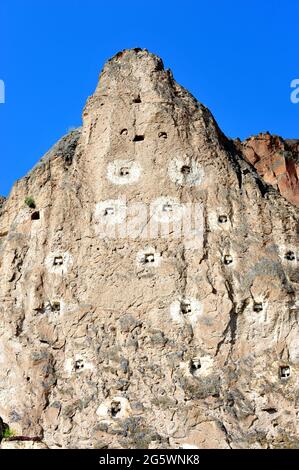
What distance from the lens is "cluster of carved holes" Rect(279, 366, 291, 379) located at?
31.2 meters

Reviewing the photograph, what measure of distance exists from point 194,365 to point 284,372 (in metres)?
3.51

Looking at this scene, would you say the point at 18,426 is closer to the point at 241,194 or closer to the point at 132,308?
the point at 132,308

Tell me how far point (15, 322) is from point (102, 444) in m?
6.96

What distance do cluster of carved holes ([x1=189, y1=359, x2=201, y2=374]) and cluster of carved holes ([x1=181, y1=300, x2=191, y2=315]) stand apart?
2137 millimetres

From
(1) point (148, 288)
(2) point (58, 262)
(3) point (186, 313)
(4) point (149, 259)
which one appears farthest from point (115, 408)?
(2) point (58, 262)

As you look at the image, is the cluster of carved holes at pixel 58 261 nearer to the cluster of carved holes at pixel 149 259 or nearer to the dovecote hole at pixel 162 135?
the cluster of carved holes at pixel 149 259

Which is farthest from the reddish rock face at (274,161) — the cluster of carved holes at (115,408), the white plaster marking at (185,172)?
the cluster of carved holes at (115,408)

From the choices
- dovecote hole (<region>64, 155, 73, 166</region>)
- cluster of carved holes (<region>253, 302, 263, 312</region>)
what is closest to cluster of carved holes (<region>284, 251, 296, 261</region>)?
cluster of carved holes (<region>253, 302, 263, 312</region>)

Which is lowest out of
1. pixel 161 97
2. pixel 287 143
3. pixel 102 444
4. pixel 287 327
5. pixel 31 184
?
pixel 102 444

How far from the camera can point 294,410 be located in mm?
30438

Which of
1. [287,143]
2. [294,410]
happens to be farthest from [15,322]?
[287,143]

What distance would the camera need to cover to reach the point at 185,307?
108 ft

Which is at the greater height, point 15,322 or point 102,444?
point 15,322

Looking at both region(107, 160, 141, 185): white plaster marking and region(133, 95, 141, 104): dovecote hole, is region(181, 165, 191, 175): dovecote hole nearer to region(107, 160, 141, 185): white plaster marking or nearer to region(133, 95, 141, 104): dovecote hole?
region(107, 160, 141, 185): white plaster marking
